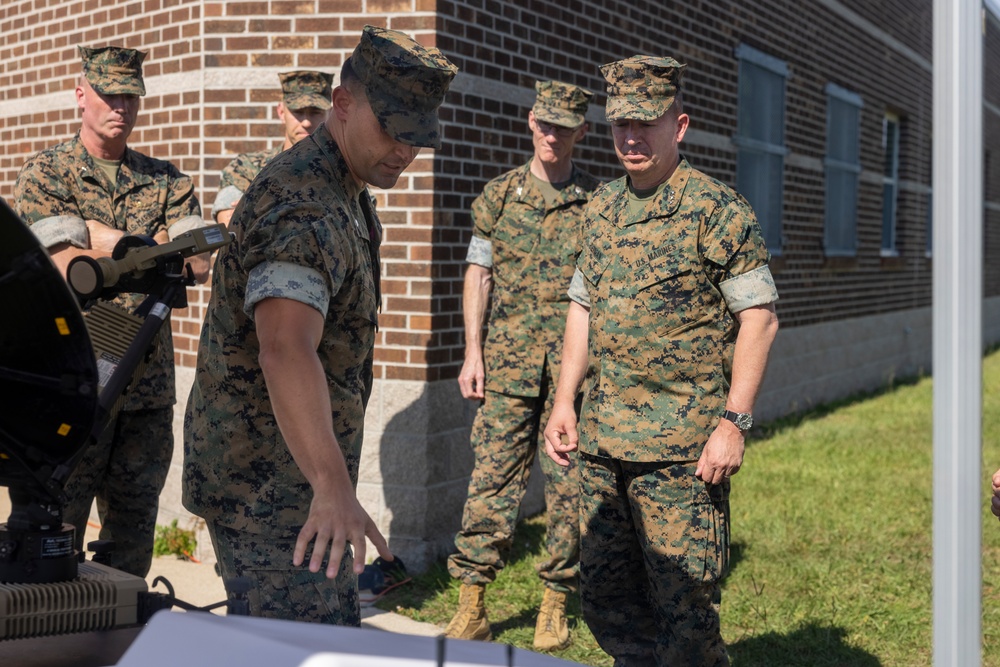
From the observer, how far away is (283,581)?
108 inches

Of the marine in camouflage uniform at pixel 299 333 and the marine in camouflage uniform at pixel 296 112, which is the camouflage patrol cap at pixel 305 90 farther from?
the marine in camouflage uniform at pixel 299 333

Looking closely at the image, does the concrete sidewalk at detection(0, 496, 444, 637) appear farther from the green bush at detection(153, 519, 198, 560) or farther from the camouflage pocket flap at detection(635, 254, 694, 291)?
the camouflage pocket flap at detection(635, 254, 694, 291)

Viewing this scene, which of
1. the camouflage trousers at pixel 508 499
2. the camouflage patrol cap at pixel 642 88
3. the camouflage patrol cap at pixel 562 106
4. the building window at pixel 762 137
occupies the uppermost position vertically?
the building window at pixel 762 137

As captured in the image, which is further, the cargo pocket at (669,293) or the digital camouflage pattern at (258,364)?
the cargo pocket at (669,293)

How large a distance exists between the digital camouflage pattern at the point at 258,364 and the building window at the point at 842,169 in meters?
10.5

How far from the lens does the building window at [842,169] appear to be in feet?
41.8

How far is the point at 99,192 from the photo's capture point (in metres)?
4.50

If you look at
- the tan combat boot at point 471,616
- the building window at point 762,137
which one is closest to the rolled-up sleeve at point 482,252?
the tan combat boot at point 471,616

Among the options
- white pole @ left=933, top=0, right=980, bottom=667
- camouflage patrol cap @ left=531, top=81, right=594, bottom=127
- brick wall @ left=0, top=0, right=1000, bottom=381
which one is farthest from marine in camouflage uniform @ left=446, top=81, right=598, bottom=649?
white pole @ left=933, top=0, right=980, bottom=667

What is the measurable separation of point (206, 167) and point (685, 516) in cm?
369

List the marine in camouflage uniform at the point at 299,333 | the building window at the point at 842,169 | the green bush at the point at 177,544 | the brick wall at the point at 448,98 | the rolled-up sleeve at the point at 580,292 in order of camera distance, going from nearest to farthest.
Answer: the marine in camouflage uniform at the point at 299,333 < the rolled-up sleeve at the point at 580,292 < the brick wall at the point at 448,98 < the green bush at the point at 177,544 < the building window at the point at 842,169

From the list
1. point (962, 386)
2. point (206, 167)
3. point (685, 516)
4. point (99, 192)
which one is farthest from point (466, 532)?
point (962, 386)

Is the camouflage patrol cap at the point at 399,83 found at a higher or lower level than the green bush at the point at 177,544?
higher

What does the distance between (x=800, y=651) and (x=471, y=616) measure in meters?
1.48
